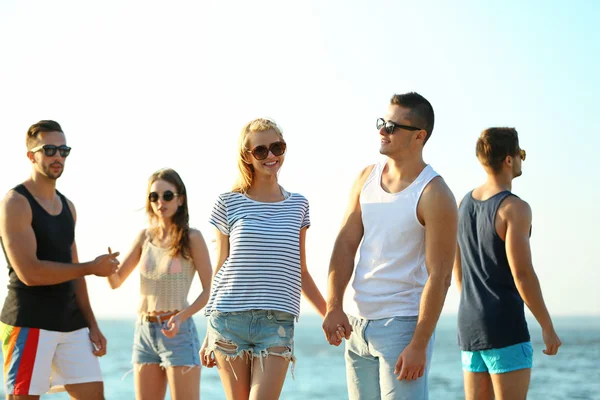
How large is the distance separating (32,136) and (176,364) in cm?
184

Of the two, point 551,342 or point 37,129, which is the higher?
point 37,129

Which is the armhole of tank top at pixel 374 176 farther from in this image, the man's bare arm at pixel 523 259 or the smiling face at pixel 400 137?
the man's bare arm at pixel 523 259

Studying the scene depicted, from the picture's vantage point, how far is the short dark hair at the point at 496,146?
17.6 feet

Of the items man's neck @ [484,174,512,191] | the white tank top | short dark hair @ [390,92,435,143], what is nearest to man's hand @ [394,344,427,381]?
the white tank top

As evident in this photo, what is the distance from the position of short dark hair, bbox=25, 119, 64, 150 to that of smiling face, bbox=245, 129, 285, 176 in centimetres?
164

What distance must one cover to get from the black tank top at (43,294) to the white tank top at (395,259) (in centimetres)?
229

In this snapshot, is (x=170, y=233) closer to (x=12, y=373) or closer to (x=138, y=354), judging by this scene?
(x=138, y=354)

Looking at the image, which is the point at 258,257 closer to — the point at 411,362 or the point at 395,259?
the point at 395,259

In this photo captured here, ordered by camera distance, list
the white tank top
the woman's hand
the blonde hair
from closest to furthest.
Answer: the white tank top
the blonde hair
the woman's hand

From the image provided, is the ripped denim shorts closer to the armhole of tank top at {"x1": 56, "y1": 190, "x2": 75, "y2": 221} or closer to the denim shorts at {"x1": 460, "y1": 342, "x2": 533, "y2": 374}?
the denim shorts at {"x1": 460, "y1": 342, "x2": 533, "y2": 374}

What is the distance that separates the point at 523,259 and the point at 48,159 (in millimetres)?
3041

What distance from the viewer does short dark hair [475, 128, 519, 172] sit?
5.37 meters

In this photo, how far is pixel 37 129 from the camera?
226 inches

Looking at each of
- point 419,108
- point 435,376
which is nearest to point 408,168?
point 419,108
